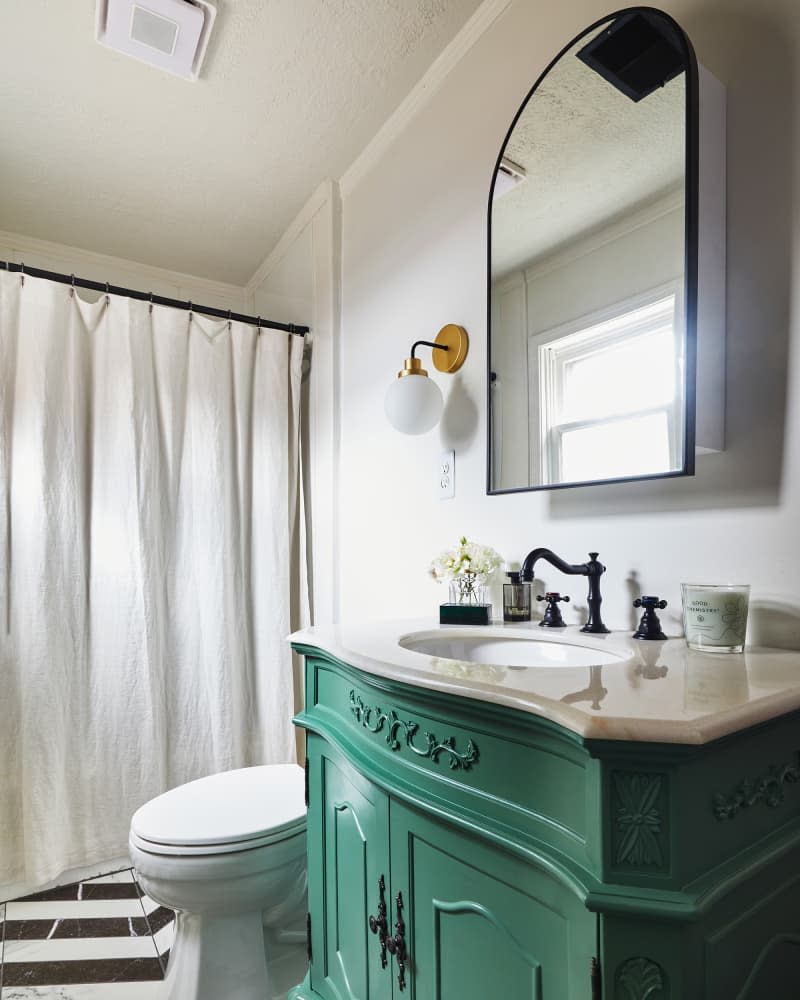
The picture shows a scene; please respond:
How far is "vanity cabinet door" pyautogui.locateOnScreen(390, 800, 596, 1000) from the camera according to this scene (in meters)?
0.60

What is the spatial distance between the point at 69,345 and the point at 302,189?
1024 mm

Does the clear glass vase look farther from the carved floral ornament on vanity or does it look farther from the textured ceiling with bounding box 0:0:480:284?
the textured ceiling with bounding box 0:0:480:284

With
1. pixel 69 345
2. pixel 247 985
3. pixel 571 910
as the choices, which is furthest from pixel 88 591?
pixel 571 910

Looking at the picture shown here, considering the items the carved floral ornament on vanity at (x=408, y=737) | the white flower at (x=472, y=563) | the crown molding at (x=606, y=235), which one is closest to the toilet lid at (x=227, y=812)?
the carved floral ornament on vanity at (x=408, y=737)

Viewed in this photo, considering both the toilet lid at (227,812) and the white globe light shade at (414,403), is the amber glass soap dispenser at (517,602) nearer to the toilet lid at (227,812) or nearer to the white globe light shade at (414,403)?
the white globe light shade at (414,403)

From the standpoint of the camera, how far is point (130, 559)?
2113 millimetres

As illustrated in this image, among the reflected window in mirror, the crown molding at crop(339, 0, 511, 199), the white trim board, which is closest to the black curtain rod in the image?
the white trim board

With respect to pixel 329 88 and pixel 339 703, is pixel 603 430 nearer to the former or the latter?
pixel 339 703

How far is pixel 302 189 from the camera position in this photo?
89.7 inches

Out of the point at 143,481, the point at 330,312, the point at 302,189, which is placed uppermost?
the point at 302,189

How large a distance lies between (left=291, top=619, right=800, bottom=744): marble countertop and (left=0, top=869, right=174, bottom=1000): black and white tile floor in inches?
49.2

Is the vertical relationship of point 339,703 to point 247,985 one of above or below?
above

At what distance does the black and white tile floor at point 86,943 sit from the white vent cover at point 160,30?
241 centimetres

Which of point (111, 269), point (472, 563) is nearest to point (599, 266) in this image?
point (472, 563)
